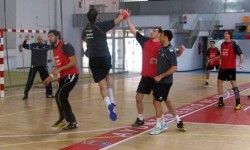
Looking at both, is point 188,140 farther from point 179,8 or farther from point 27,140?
point 179,8

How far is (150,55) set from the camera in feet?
26.2

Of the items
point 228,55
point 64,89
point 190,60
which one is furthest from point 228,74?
point 190,60

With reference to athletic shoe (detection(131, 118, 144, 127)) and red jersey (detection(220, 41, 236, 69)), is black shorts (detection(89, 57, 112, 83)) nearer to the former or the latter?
athletic shoe (detection(131, 118, 144, 127))

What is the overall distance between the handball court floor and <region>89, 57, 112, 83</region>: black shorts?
3.42 ft

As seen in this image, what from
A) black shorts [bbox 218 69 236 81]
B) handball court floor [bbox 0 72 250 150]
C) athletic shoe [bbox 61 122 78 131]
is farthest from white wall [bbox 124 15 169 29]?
athletic shoe [bbox 61 122 78 131]

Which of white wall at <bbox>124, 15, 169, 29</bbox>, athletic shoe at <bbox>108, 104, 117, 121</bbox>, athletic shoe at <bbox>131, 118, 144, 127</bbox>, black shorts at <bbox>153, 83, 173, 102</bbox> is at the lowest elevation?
athletic shoe at <bbox>131, 118, 144, 127</bbox>

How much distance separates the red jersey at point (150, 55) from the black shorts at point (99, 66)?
70 centimetres

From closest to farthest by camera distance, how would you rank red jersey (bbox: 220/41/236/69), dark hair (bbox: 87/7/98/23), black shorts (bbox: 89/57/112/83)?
dark hair (bbox: 87/7/98/23)
black shorts (bbox: 89/57/112/83)
red jersey (bbox: 220/41/236/69)

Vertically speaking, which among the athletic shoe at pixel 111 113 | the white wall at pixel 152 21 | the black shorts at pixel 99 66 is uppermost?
the white wall at pixel 152 21

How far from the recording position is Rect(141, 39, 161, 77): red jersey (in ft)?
26.0

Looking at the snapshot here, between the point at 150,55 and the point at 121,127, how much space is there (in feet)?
5.14

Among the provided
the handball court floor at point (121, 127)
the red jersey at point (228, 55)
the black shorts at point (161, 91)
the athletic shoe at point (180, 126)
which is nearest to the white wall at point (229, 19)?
the handball court floor at point (121, 127)

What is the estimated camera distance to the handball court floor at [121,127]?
704cm

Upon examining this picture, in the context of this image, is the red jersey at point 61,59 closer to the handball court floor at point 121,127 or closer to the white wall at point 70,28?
the handball court floor at point 121,127
